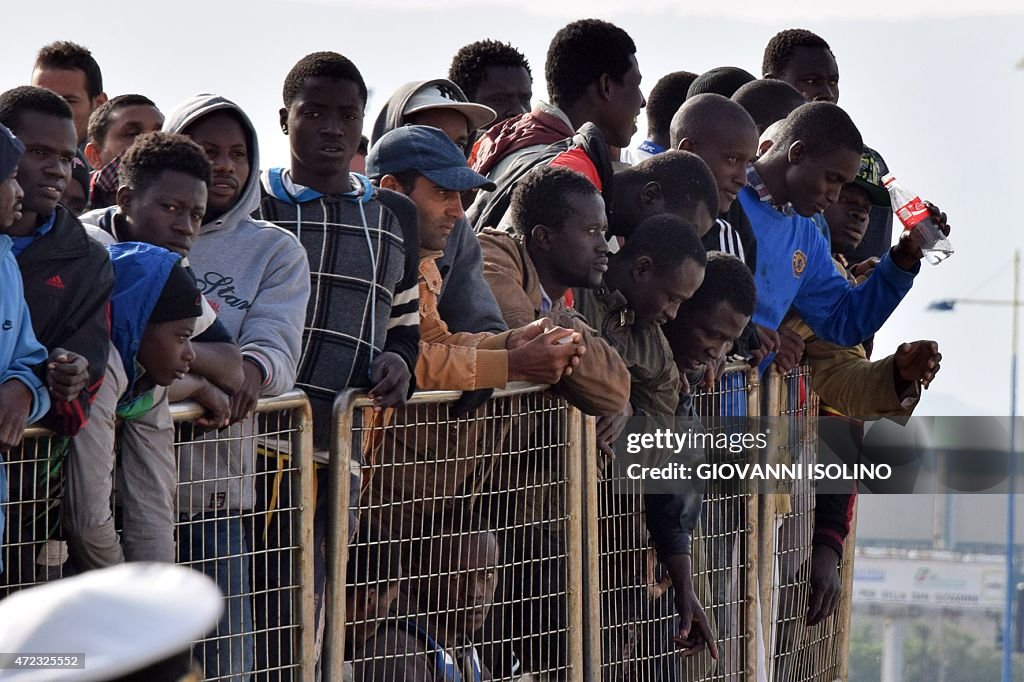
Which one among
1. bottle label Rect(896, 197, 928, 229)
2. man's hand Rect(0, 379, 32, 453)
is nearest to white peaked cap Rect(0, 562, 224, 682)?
man's hand Rect(0, 379, 32, 453)

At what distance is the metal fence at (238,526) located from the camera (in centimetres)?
Answer: 495

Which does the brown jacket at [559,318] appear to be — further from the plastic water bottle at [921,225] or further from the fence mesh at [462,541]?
the plastic water bottle at [921,225]

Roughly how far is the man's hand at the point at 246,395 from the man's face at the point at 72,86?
3.58 m

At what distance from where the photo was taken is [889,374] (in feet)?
27.9

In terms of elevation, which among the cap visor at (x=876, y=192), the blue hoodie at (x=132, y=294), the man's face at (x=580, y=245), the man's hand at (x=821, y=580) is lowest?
the man's hand at (x=821, y=580)

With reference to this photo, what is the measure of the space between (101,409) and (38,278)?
359mm

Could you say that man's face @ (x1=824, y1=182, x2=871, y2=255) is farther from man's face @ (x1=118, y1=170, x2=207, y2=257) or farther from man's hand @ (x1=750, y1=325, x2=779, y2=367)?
man's face @ (x1=118, y1=170, x2=207, y2=257)

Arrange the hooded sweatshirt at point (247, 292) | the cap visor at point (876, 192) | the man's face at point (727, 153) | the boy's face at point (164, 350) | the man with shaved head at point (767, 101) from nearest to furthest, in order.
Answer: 1. the boy's face at point (164, 350)
2. the hooded sweatshirt at point (247, 292)
3. the man's face at point (727, 153)
4. the cap visor at point (876, 192)
5. the man with shaved head at point (767, 101)

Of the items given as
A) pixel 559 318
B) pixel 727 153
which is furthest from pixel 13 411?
pixel 727 153

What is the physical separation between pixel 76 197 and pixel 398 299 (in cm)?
119

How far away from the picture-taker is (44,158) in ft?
17.1

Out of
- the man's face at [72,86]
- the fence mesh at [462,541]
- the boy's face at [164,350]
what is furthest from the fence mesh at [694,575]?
the man's face at [72,86]

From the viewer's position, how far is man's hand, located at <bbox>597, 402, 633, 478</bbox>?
265 inches

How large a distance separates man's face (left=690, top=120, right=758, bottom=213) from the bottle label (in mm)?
721
